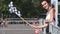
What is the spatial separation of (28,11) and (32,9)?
2.27ft

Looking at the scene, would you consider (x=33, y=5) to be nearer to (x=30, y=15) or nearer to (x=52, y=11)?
(x=30, y=15)

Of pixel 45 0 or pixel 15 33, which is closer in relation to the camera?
pixel 45 0

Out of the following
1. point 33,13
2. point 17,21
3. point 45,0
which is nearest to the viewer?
point 45,0

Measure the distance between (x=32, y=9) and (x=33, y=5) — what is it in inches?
22.5

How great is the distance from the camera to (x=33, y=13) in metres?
37.4

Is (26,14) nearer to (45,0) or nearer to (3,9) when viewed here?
(3,9)

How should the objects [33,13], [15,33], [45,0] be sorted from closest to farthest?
1. [45,0]
2. [15,33]
3. [33,13]

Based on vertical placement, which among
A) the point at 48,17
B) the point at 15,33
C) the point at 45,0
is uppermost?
the point at 45,0

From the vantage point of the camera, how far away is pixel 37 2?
117 feet

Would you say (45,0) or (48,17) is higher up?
(45,0)

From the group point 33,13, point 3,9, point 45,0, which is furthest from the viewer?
point 33,13

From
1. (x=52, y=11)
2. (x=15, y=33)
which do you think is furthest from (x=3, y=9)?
(x=52, y=11)

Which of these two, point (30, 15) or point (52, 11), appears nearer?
point (52, 11)

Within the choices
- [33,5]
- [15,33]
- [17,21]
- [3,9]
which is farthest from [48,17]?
[33,5]
